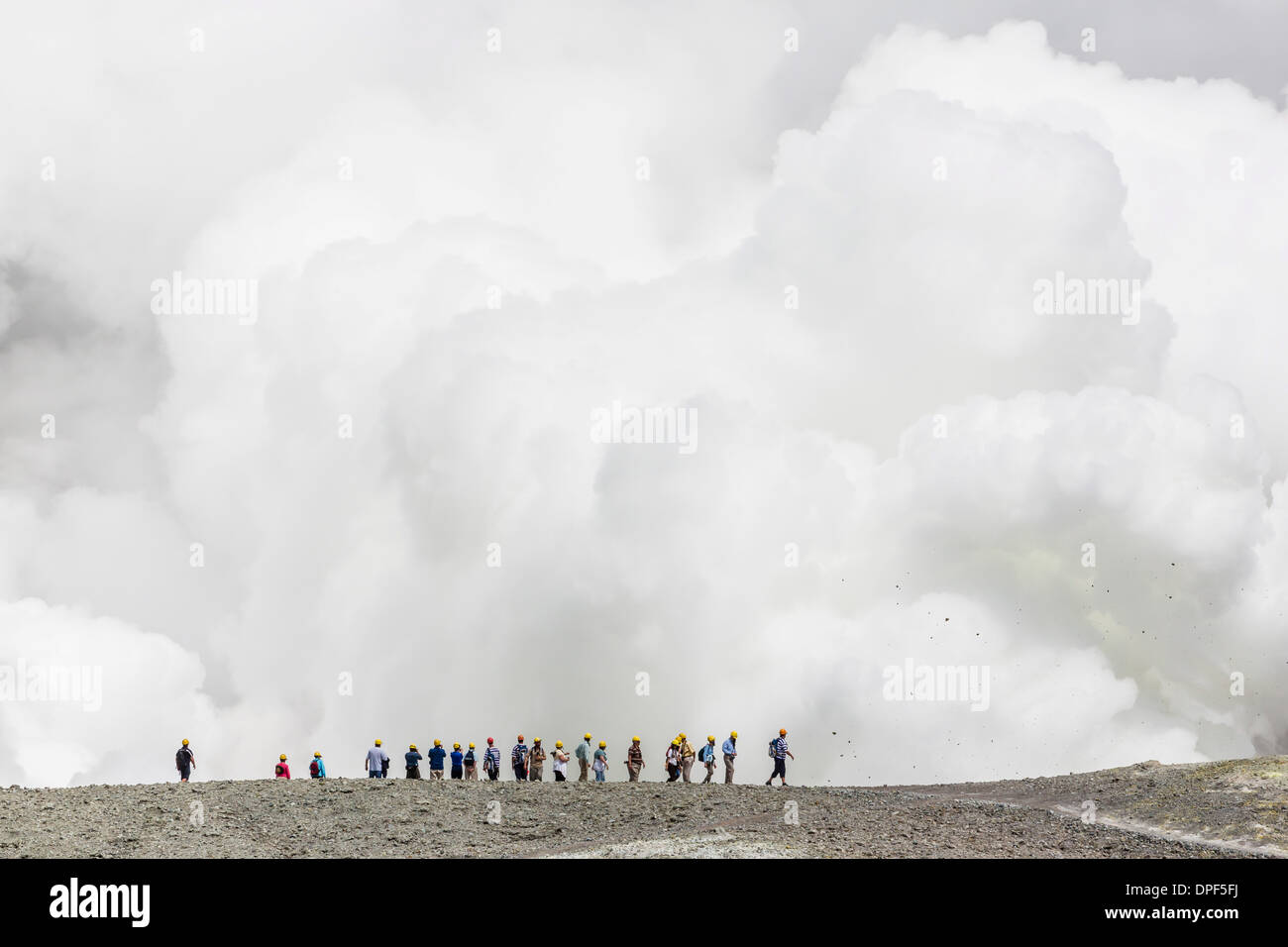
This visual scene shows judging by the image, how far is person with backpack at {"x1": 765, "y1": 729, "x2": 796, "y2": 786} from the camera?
217 ft

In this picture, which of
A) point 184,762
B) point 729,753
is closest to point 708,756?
point 729,753

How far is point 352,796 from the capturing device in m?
60.7

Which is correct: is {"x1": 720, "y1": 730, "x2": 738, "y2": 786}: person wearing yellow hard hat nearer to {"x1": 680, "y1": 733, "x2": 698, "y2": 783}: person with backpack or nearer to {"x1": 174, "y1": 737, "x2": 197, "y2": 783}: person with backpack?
{"x1": 680, "y1": 733, "x2": 698, "y2": 783}: person with backpack

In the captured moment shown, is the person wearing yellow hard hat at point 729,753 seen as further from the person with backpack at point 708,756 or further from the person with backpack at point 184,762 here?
the person with backpack at point 184,762

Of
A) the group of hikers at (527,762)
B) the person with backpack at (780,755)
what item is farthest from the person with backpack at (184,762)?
the person with backpack at (780,755)

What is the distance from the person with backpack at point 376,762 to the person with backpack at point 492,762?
4.78m

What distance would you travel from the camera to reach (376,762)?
225 ft

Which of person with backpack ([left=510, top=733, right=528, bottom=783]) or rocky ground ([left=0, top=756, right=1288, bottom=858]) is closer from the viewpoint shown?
rocky ground ([left=0, top=756, right=1288, bottom=858])

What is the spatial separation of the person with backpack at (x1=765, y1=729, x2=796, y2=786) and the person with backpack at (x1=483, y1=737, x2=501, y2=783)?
13.2 metres

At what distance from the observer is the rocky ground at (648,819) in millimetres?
50562

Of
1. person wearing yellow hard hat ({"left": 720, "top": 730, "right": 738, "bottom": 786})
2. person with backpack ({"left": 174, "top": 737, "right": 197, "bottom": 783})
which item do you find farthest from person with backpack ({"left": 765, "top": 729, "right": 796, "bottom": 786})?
person with backpack ({"left": 174, "top": 737, "right": 197, "bottom": 783})
